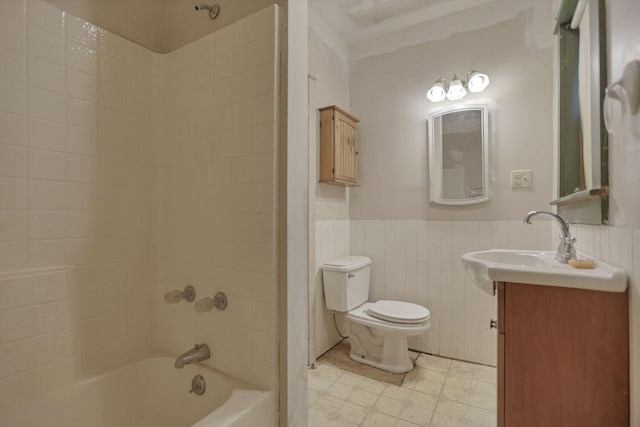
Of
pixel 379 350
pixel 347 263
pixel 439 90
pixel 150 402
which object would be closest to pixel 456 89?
pixel 439 90

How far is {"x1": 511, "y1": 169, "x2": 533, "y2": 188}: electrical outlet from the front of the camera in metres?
2.01

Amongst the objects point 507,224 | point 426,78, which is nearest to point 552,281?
point 507,224

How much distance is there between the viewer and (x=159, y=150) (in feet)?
4.61

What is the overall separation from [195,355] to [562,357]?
49.3 inches

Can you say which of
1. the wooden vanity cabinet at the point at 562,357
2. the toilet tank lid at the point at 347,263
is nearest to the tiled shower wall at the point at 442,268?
the toilet tank lid at the point at 347,263

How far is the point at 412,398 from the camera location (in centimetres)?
177

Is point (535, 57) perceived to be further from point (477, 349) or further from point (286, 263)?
point (286, 263)

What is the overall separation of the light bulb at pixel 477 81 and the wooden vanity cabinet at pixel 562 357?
167 cm

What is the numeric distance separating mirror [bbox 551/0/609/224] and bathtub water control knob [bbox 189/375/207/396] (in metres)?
1.51

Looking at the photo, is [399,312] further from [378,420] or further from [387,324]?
[378,420]

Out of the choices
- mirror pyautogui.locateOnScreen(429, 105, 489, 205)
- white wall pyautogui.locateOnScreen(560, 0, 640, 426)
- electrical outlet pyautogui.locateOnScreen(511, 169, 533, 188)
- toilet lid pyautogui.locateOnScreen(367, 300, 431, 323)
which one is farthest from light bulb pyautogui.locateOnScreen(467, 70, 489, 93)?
toilet lid pyautogui.locateOnScreen(367, 300, 431, 323)

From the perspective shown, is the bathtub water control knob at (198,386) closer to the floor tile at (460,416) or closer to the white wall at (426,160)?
the floor tile at (460,416)

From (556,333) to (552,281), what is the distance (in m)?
0.16

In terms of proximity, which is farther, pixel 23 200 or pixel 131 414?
pixel 131 414
